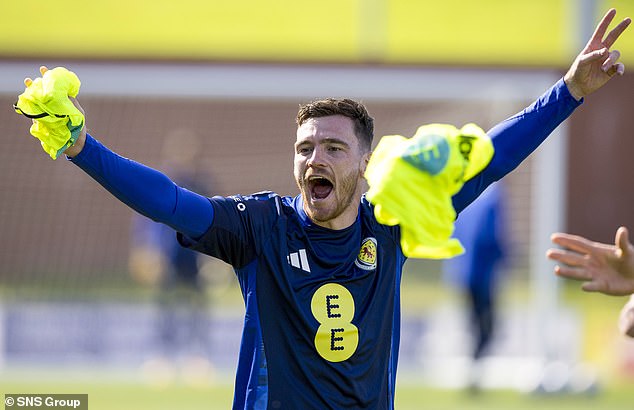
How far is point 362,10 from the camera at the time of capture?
30.0m

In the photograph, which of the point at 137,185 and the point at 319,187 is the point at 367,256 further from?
the point at 137,185

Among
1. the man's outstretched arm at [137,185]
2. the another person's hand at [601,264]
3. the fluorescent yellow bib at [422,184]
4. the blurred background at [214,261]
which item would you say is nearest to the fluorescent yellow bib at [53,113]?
the man's outstretched arm at [137,185]

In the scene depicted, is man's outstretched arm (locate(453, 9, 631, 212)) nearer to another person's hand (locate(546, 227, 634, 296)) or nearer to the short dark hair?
the short dark hair

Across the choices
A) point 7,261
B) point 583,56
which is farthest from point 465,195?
point 7,261

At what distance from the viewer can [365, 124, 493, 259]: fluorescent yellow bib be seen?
3844mm

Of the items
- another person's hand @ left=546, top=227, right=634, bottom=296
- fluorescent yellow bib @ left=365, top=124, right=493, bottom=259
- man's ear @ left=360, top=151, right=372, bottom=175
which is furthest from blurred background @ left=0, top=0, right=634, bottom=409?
fluorescent yellow bib @ left=365, top=124, right=493, bottom=259

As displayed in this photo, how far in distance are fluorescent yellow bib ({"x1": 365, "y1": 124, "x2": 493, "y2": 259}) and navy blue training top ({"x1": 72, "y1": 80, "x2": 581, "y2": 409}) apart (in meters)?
0.34

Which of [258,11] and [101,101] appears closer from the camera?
[101,101]

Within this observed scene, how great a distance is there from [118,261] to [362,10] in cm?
1515

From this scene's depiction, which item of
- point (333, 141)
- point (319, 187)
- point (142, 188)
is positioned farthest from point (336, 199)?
point (142, 188)

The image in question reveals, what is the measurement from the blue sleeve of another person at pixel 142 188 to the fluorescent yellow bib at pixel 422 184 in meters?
0.70

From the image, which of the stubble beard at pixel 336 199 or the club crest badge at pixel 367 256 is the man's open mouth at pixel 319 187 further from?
the club crest badge at pixel 367 256

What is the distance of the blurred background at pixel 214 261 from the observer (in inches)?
436

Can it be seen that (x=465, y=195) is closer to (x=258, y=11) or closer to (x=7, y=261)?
(x=7, y=261)
